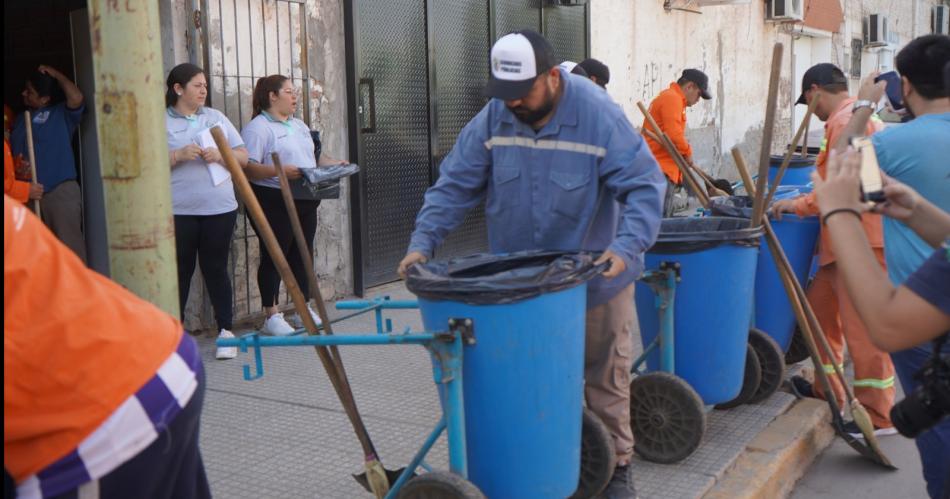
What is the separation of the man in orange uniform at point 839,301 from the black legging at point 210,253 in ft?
10.0

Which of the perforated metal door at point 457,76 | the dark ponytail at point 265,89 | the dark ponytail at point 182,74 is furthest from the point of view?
the perforated metal door at point 457,76

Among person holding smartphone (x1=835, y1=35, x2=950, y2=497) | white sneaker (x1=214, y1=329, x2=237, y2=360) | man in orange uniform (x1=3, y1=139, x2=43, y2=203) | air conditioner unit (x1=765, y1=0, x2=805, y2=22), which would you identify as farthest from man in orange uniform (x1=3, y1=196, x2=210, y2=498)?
air conditioner unit (x1=765, y1=0, x2=805, y2=22)

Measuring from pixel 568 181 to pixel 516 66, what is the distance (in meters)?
0.43

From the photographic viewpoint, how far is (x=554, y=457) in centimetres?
304

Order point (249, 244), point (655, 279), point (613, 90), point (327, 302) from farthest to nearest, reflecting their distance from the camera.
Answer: point (613, 90), point (327, 302), point (249, 244), point (655, 279)

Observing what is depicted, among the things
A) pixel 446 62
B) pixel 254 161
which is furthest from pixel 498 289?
pixel 446 62

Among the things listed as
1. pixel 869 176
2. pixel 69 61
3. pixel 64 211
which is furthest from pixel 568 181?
pixel 69 61

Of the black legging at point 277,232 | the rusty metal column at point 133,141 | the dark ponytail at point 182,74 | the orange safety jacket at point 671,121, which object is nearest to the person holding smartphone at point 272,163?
the black legging at point 277,232

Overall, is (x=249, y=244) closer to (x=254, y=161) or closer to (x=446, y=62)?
(x=254, y=161)

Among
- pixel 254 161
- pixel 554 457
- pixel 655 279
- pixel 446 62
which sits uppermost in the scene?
pixel 446 62

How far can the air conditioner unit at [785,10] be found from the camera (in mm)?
14711

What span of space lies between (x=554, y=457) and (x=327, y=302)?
427 cm

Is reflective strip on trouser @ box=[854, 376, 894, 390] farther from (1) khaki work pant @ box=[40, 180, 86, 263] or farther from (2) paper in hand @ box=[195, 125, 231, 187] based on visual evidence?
(1) khaki work pant @ box=[40, 180, 86, 263]

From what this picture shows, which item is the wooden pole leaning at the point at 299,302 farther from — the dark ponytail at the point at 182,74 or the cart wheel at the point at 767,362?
the dark ponytail at the point at 182,74
